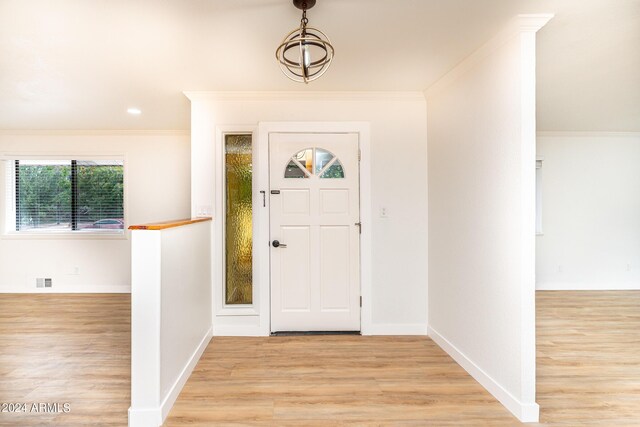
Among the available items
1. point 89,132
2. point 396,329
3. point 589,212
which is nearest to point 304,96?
point 396,329

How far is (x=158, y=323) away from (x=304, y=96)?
7.84ft

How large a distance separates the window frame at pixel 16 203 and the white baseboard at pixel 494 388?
183 inches

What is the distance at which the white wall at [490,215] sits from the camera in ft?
6.40

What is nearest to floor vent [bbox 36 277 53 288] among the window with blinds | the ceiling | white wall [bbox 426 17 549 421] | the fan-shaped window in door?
the window with blinds

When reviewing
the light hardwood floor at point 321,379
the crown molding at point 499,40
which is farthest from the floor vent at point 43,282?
the crown molding at point 499,40

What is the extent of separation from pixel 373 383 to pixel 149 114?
12.8 ft

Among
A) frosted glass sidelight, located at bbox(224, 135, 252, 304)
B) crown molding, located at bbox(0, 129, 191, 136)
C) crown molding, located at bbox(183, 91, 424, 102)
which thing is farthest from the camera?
crown molding, located at bbox(0, 129, 191, 136)

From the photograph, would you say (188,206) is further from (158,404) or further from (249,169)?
(158,404)

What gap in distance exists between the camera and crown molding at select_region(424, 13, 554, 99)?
1899 mm

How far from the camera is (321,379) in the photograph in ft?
7.86

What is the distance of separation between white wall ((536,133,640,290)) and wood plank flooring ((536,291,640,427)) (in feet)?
1.86

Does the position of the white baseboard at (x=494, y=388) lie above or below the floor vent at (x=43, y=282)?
below

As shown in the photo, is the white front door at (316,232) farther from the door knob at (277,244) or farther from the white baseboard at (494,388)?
the white baseboard at (494,388)

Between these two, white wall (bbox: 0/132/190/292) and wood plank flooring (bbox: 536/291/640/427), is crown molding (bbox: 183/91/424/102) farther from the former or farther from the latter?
wood plank flooring (bbox: 536/291/640/427)
